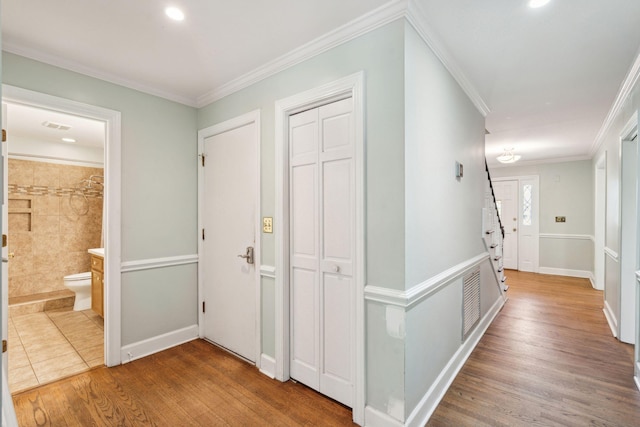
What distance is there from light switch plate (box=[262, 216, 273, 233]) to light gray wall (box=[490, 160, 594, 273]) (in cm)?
652

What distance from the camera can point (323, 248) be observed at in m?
2.30

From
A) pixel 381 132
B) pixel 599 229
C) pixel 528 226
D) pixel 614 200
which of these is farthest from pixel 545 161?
pixel 381 132

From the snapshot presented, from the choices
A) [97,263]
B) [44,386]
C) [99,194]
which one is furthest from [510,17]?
[99,194]

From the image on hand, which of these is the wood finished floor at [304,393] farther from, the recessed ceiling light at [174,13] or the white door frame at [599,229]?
the white door frame at [599,229]

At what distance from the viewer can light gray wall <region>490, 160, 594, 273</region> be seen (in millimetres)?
6320

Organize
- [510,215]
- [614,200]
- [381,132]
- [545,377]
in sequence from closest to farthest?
[381,132] → [545,377] → [614,200] → [510,215]

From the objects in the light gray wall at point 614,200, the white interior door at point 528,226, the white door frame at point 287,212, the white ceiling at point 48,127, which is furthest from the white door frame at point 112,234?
the white interior door at point 528,226

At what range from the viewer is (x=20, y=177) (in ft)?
14.9

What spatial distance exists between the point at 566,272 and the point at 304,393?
659 cm

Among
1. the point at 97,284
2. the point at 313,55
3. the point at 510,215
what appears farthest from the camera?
the point at 510,215

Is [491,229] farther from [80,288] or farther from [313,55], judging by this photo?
[80,288]

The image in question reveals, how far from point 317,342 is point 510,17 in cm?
246

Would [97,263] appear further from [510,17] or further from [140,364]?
[510,17]

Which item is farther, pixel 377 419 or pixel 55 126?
pixel 55 126
